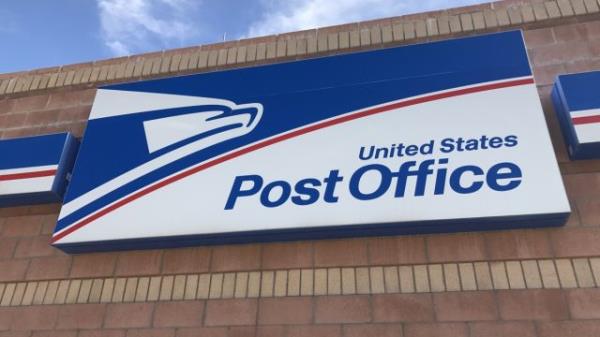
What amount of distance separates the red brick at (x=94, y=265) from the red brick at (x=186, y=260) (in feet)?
1.72

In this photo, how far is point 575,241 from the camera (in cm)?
376

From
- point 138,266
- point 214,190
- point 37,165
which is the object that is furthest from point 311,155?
point 37,165

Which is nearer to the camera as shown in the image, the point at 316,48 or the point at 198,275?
the point at 198,275

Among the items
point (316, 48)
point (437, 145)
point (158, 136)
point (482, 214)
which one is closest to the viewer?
point (482, 214)

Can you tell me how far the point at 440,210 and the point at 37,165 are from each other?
400 centimetres

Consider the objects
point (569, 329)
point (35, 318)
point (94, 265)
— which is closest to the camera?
point (569, 329)

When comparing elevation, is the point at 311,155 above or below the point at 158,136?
below

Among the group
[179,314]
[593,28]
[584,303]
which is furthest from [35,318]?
[593,28]

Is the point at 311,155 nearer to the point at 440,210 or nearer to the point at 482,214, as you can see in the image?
the point at 440,210

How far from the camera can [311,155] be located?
14.5 ft

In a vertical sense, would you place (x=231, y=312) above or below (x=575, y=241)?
below

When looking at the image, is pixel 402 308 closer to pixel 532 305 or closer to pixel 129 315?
pixel 532 305

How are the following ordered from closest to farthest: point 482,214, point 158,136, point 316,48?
point 482,214
point 158,136
point 316,48

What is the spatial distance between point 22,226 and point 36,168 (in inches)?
23.6
